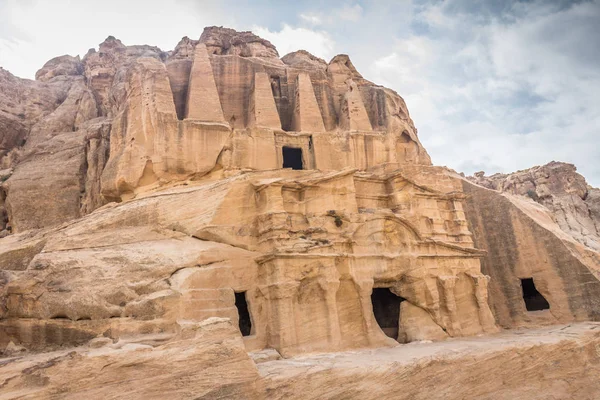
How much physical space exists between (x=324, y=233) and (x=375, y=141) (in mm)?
11793

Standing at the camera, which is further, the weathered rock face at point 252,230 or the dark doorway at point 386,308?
the dark doorway at point 386,308

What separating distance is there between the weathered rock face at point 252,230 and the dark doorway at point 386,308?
7 cm

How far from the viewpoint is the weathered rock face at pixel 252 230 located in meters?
12.8

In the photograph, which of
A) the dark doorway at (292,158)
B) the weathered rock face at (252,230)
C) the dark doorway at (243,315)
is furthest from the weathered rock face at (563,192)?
the dark doorway at (243,315)

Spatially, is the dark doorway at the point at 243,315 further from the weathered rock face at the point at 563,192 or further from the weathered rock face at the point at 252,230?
the weathered rock face at the point at 563,192

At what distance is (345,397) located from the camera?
36.9ft

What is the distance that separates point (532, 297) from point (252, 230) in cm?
1620

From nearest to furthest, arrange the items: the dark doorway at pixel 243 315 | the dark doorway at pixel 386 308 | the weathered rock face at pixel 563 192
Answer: the dark doorway at pixel 243 315 → the dark doorway at pixel 386 308 → the weathered rock face at pixel 563 192

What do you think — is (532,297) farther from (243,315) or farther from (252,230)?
(252,230)

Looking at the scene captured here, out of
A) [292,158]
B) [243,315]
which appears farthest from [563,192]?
[243,315]

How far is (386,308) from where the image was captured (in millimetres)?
21906

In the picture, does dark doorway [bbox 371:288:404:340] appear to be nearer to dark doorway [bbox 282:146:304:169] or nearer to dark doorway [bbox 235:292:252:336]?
dark doorway [bbox 235:292:252:336]

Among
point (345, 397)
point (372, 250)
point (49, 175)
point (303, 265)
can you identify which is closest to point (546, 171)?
point (372, 250)

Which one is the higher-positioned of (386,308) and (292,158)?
(292,158)
